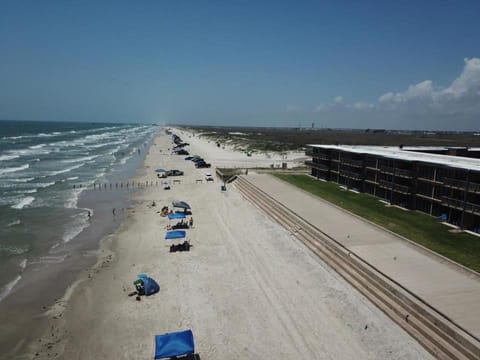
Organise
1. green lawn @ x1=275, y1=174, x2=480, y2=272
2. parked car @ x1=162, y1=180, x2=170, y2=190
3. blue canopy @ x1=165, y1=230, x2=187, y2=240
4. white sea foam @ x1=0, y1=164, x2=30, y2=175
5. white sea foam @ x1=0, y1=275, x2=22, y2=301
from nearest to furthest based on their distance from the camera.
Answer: white sea foam @ x1=0, y1=275, x2=22, y2=301 → green lawn @ x1=275, y1=174, x2=480, y2=272 → blue canopy @ x1=165, y1=230, x2=187, y2=240 → parked car @ x1=162, y1=180, x2=170, y2=190 → white sea foam @ x1=0, y1=164, x2=30, y2=175

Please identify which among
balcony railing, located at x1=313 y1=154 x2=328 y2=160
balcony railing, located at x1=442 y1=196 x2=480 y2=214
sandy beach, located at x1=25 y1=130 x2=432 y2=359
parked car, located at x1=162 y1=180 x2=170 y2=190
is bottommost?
sandy beach, located at x1=25 y1=130 x2=432 y2=359

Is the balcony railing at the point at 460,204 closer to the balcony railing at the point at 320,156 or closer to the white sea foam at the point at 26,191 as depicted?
the balcony railing at the point at 320,156

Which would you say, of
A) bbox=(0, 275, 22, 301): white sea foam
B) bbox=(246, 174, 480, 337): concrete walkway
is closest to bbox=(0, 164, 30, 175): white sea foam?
bbox=(0, 275, 22, 301): white sea foam

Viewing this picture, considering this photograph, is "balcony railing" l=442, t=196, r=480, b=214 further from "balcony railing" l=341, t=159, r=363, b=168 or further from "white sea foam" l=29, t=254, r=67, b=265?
"white sea foam" l=29, t=254, r=67, b=265

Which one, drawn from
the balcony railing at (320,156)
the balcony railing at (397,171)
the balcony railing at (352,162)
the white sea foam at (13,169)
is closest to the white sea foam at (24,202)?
the white sea foam at (13,169)

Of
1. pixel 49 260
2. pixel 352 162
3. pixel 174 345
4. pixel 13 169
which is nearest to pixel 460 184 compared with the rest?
pixel 352 162
